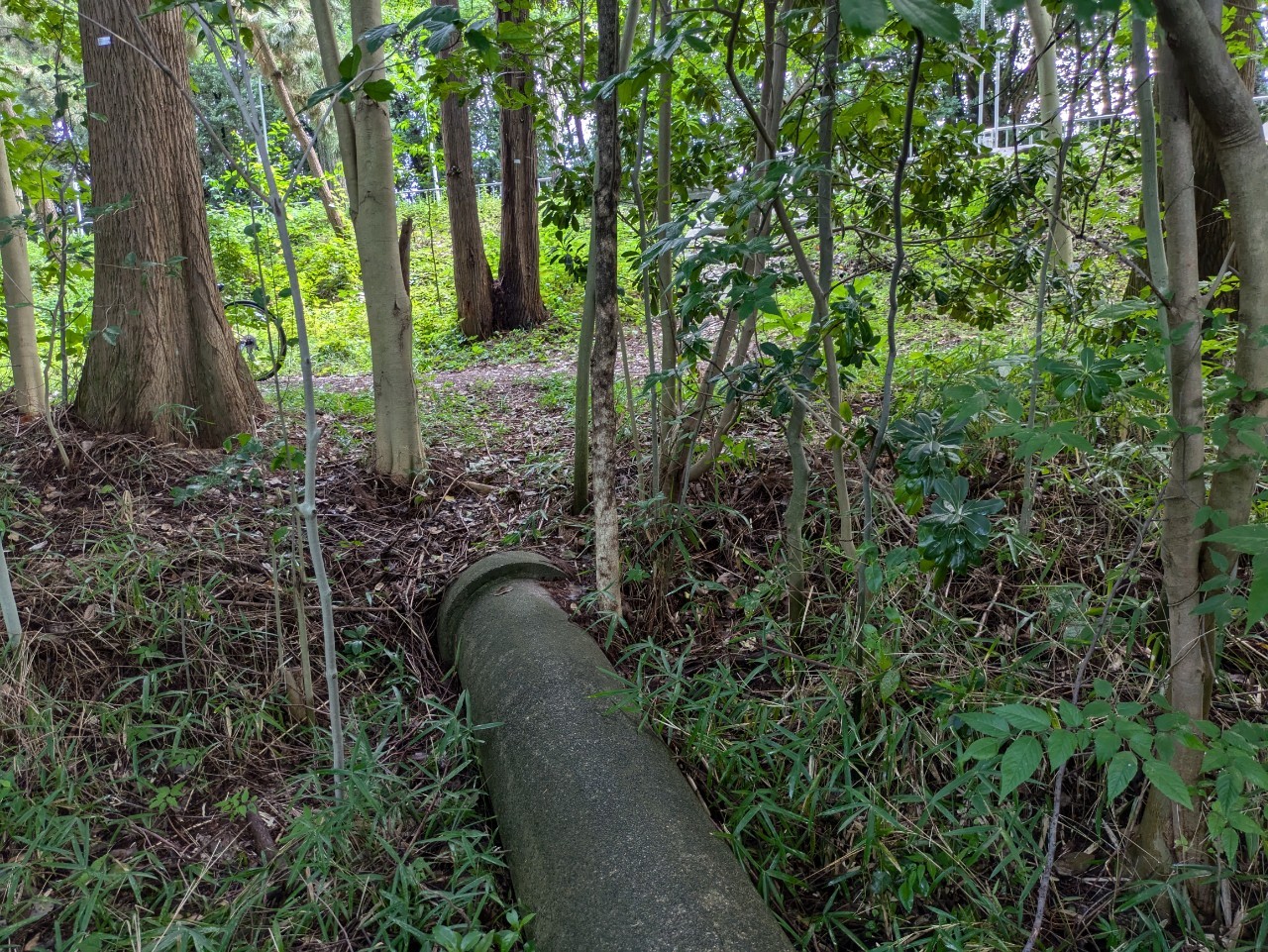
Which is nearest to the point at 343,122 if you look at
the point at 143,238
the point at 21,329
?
the point at 143,238

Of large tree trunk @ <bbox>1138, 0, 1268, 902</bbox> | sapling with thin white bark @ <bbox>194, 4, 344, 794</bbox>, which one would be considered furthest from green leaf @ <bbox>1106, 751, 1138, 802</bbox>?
sapling with thin white bark @ <bbox>194, 4, 344, 794</bbox>

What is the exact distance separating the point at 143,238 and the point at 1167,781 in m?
4.50

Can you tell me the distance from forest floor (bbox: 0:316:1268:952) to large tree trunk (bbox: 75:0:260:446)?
33 centimetres

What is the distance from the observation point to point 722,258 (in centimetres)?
188

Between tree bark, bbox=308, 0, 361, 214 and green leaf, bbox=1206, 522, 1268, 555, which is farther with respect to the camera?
tree bark, bbox=308, 0, 361, 214

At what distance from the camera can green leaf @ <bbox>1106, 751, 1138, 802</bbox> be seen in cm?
124

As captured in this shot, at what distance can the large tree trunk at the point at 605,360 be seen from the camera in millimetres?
2686

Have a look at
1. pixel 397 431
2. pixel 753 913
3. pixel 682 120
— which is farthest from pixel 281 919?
pixel 682 120

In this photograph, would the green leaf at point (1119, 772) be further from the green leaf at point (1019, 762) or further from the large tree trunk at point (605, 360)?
the large tree trunk at point (605, 360)

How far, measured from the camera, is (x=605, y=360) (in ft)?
9.45

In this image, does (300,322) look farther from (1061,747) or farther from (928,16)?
(1061,747)

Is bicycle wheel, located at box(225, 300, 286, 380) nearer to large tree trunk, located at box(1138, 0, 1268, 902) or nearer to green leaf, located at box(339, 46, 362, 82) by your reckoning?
green leaf, located at box(339, 46, 362, 82)

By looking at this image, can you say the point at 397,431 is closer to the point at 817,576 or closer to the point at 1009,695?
the point at 817,576

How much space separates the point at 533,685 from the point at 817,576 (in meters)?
1.16
